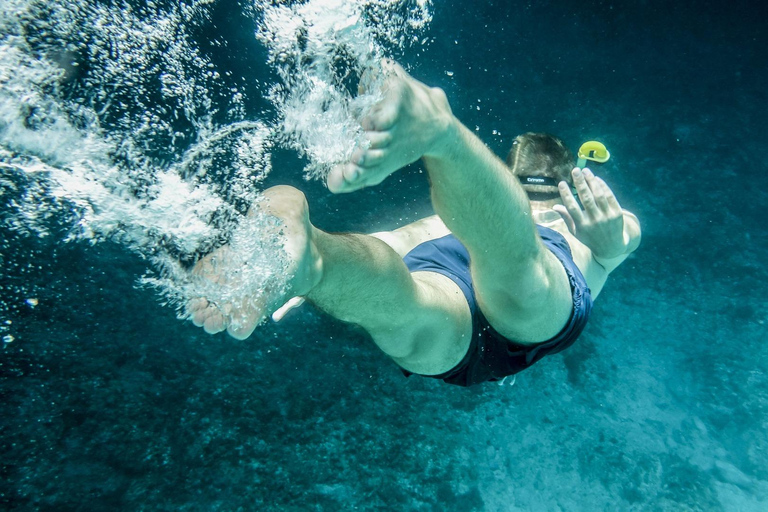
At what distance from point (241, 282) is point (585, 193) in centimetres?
192

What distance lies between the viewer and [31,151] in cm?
167

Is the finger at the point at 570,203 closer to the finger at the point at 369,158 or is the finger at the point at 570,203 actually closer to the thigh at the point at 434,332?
the thigh at the point at 434,332

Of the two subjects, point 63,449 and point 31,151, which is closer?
point 31,151

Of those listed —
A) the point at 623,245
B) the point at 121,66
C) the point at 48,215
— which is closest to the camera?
the point at 623,245

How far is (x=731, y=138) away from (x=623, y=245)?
12.6 feet

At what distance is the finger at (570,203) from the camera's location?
93.7 inches

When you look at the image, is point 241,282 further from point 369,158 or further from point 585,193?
point 585,193

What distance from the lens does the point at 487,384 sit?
4414mm

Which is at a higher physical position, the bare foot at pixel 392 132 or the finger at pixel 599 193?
the bare foot at pixel 392 132

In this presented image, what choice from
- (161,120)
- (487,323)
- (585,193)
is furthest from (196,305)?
(161,120)

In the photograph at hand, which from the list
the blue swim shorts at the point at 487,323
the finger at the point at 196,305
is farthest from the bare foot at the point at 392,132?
the blue swim shorts at the point at 487,323

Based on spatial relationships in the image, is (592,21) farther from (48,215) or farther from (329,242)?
(48,215)

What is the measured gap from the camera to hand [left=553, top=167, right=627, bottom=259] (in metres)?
2.27

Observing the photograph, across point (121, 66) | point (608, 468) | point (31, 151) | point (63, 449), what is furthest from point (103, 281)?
point (608, 468)
